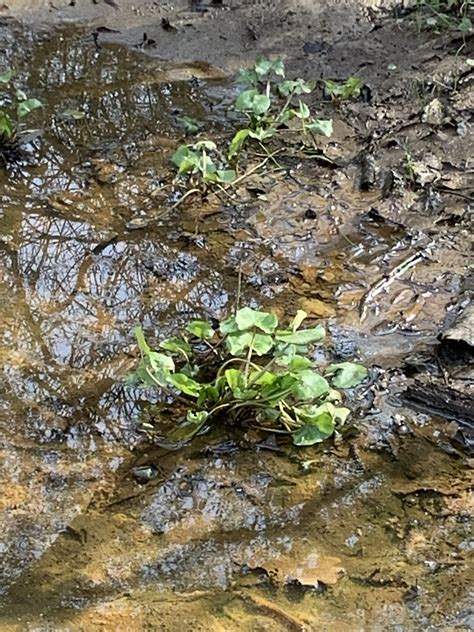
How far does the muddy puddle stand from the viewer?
7.56 feet

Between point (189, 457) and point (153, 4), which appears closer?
point (189, 457)

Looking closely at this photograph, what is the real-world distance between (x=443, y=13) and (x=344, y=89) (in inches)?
38.7

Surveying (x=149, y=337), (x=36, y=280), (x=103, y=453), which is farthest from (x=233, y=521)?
(x=36, y=280)

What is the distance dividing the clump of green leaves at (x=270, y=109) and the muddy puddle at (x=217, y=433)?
15 cm

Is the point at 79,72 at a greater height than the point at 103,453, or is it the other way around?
the point at 79,72

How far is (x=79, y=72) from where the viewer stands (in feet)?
16.2

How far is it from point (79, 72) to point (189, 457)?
3007 millimetres

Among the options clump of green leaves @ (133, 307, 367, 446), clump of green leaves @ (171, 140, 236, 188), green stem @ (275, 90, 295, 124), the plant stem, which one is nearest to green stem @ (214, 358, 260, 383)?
clump of green leaves @ (133, 307, 367, 446)

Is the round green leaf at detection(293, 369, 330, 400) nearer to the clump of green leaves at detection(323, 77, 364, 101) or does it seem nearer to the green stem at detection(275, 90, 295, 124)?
the green stem at detection(275, 90, 295, 124)

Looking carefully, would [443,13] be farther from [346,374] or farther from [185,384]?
[185,384]

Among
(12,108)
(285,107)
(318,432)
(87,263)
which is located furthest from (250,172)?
(318,432)

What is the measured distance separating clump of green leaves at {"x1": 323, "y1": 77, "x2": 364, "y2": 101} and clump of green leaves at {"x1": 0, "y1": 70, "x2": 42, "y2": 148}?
4.91 ft

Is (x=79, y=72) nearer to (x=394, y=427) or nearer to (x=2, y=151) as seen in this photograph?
(x=2, y=151)

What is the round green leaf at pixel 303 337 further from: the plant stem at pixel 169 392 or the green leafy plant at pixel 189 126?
the green leafy plant at pixel 189 126
